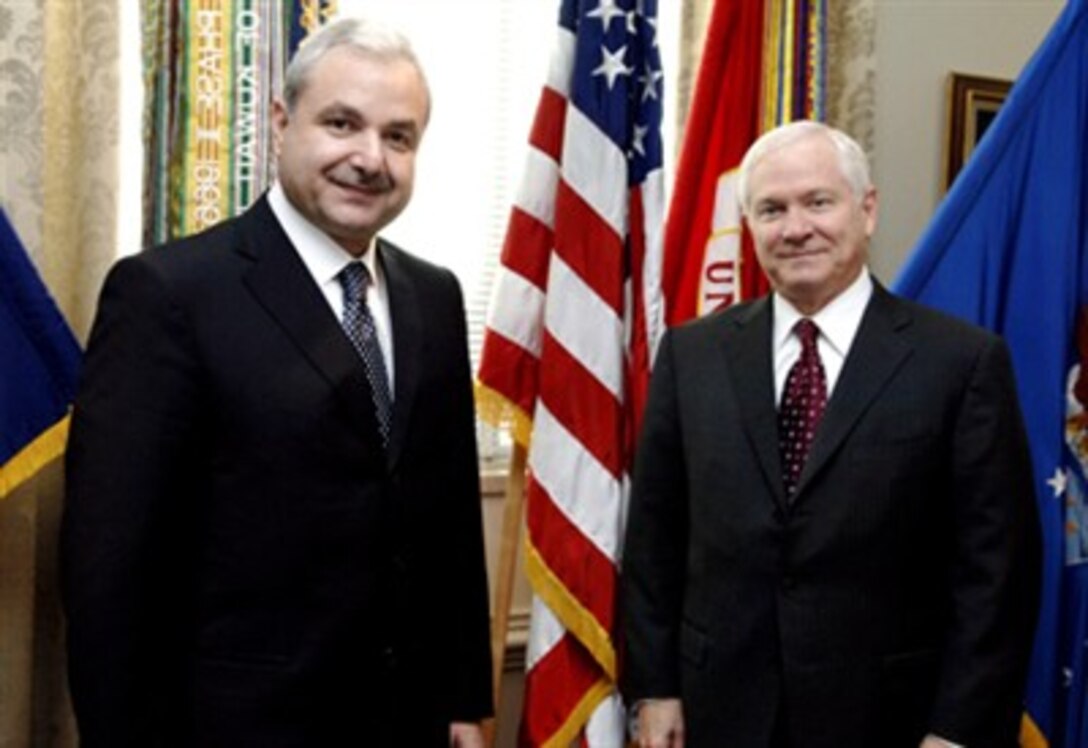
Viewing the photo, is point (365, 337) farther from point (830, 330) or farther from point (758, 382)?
point (830, 330)

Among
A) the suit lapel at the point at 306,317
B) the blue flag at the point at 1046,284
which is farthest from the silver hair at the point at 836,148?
the suit lapel at the point at 306,317

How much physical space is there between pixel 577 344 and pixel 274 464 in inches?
35.4

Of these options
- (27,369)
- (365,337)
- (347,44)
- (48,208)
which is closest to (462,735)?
(365,337)

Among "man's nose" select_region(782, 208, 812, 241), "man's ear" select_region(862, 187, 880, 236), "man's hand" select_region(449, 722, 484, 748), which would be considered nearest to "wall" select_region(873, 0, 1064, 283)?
"man's ear" select_region(862, 187, 880, 236)

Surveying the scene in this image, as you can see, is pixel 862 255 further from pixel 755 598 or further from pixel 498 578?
pixel 498 578

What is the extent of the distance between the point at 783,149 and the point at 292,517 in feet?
3.18

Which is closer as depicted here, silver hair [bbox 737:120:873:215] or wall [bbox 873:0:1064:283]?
silver hair [bbox 737:120:873:215]

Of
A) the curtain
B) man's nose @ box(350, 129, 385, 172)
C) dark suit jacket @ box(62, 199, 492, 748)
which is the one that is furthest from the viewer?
the curtain

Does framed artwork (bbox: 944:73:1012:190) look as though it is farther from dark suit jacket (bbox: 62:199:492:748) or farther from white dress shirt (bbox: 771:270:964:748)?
dark suit jacket (bbox: 62:199:492:748)

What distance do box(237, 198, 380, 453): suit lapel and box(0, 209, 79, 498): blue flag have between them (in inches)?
18.9

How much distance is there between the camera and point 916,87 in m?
2.93

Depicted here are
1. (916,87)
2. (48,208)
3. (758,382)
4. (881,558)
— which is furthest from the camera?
→ (916,87)

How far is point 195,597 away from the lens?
139cm

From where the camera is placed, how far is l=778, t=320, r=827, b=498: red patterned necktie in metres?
1.70
